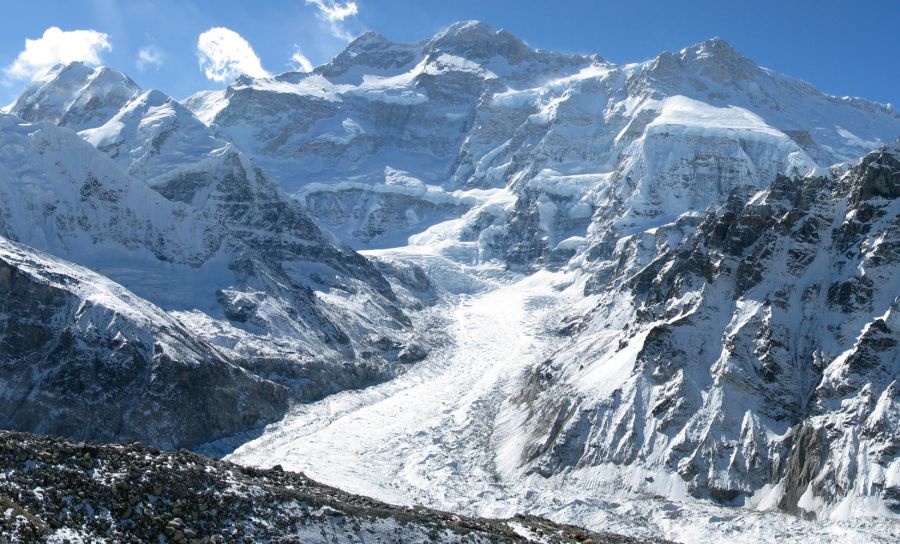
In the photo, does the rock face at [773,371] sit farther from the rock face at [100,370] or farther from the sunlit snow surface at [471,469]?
the rock face at [100,370]

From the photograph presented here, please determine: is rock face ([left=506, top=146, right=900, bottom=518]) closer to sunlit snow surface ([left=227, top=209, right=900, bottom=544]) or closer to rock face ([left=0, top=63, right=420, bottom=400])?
sunlit snow surface ([left=227, top=209, right=900, bottom=544])

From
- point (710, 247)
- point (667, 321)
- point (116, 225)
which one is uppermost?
point (116, 225)

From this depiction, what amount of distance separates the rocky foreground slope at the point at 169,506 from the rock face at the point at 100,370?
60428mm

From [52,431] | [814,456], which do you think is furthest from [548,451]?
[52,431]

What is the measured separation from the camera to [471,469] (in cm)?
10175

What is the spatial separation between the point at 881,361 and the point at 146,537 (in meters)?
68.5

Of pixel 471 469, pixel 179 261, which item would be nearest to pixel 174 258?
pixel 179 261

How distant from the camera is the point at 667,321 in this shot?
344ft

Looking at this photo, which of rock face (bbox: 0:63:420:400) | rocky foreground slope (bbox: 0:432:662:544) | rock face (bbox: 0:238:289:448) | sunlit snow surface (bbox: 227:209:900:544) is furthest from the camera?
rock face (bbox: 0:63:420:400)

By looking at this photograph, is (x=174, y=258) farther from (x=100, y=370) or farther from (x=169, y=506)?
(x=169, y=506)

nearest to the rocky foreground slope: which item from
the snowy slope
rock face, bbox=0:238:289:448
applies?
rock face, bbox=0:238:289:448

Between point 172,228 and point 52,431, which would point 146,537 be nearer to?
point 52,431

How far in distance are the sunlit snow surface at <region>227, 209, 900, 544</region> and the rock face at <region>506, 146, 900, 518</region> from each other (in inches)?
103

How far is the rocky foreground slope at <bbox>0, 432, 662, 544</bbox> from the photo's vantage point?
40.8m
